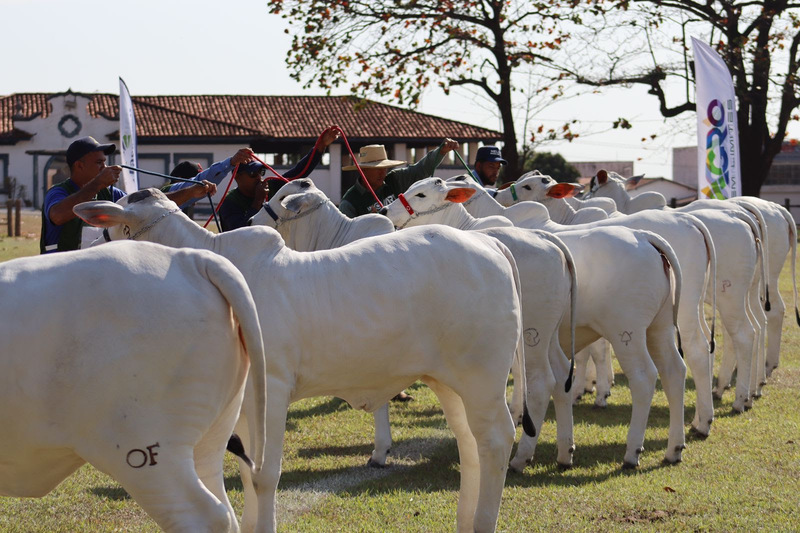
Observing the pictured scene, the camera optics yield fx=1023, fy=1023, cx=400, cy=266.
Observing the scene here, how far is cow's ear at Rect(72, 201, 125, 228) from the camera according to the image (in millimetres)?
4664

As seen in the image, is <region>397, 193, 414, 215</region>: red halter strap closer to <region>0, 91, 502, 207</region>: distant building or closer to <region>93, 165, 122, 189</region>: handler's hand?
<region>93, 165, 122, 189</region>: handler's hand

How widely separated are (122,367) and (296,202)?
302cm

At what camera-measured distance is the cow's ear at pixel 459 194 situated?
24.2 ft

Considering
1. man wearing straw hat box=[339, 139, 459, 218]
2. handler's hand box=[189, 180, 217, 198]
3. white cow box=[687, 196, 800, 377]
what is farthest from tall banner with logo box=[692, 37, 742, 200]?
handler's hand box=[189, 180, 217, 198]

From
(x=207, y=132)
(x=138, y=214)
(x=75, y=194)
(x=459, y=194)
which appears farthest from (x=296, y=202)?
(x=207, y=132)

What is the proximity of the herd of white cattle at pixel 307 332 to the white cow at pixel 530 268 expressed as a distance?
13 mm

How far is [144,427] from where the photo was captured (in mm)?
→ 3475

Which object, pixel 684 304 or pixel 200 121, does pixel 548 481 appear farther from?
pixel 200 121

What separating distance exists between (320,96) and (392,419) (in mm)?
39011

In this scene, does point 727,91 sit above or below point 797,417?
above

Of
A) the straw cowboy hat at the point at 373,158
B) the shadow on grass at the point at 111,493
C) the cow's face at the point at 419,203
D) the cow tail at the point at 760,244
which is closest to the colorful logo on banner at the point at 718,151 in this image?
the cow tail at the point at 760,244

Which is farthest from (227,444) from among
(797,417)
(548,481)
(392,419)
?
(797,417)

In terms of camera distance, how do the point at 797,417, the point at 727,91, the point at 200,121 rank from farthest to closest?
1. the point at 200,121
2. the point at 727,91
3. the point at 797,417

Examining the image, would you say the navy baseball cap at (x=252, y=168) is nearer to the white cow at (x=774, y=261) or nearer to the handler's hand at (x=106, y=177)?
the handler's hand at (x=106, y=177)
